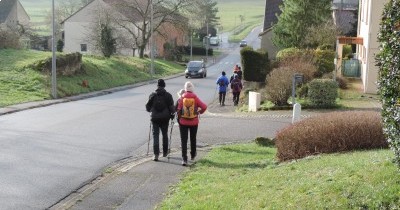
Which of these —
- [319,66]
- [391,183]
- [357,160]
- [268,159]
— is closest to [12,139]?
[268,159]

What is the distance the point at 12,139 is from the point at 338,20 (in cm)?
4431

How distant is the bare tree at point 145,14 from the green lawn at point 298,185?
5464 centimetres

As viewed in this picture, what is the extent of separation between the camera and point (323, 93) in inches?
868

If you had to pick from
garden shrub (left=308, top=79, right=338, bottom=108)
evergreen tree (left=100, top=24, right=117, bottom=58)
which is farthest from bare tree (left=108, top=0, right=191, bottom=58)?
garden shrub (left=308, top=79, right=338, bottom=108)

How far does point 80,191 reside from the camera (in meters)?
10.3

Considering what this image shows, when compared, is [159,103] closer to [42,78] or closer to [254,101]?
[254,101]

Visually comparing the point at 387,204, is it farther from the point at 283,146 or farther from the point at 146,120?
the point at 146,120

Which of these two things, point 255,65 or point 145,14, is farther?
point 145,14

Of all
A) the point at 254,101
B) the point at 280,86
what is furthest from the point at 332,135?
the point at 254,101

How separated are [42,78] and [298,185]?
95.3ft

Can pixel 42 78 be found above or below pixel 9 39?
below

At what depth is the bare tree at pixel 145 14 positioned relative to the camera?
213ft

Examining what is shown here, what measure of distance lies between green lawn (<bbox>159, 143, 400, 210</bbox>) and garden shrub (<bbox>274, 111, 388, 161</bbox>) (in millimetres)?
482

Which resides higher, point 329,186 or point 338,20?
point 338,20
